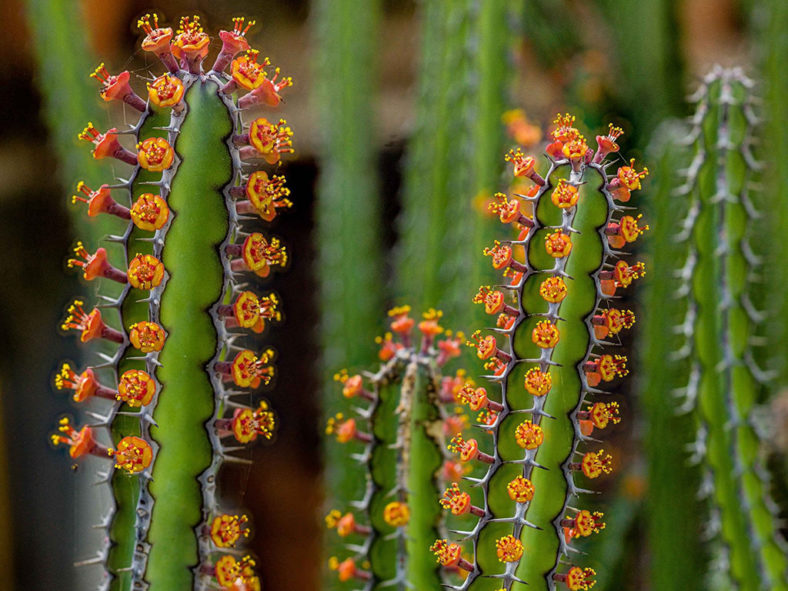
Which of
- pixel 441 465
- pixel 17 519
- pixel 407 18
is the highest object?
pixel 407 18

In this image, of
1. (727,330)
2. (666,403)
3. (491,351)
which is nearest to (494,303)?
(491,351)

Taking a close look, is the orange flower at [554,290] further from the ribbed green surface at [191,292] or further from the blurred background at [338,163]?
the blurred background at [338,163]

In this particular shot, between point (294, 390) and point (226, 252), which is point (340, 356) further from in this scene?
point (226, 252)

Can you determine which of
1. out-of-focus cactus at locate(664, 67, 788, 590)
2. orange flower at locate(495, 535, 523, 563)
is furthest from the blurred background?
orange flower at locate(495, 535, 523, 563)

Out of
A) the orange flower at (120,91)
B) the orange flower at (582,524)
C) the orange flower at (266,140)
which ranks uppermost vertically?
the orange flower at (120,91)

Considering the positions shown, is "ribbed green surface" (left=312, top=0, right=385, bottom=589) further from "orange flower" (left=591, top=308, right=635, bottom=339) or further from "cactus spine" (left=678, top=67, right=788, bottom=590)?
Result: "orange flower" (left=591, top=308, right=635, bottom=339)

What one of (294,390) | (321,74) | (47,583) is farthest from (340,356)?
→ (47,583)

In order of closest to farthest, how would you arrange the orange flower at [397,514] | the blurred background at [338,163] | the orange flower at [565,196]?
1. the orange flower at [565,196]
2. the orange flower at [397,514]
3. the blurred background at [338,163]

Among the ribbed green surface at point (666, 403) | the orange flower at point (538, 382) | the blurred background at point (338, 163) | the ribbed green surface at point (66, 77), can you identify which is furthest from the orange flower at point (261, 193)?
the ribbed green surface at point (66, 77)
